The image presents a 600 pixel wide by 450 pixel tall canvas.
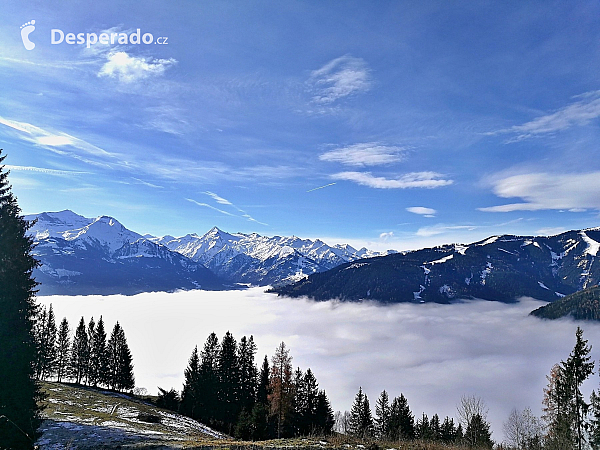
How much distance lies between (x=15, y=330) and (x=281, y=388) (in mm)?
38952

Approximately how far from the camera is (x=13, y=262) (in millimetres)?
22328

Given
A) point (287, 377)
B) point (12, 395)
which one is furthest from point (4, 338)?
point (287, 377)

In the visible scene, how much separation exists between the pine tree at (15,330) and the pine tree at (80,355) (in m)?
73.6

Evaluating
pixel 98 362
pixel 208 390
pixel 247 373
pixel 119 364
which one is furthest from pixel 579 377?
pixel 98 362

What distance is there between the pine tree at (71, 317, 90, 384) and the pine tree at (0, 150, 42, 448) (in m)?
73.6

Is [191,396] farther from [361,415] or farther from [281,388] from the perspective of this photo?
[361,415]

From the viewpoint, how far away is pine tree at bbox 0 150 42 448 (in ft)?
67.1

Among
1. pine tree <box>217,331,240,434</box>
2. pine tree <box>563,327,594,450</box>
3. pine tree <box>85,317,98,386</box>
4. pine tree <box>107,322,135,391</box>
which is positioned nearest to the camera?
pine tree <box>563,327,594,450</box>

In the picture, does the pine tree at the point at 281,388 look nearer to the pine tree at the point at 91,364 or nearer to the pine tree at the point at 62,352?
the pine tree at the point at 91,364

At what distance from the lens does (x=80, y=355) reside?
8606 centimetres

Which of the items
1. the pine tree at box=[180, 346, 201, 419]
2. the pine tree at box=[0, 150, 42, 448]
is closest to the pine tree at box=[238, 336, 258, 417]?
the pine tree at box=[180, 346, 201, 419]

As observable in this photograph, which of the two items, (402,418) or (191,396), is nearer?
(191,396)

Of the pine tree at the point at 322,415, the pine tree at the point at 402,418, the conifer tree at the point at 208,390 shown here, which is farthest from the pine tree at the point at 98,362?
the pine tree at the point at 402,418

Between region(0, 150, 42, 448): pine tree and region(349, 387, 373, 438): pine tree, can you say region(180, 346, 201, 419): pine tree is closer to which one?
region(349, 387, 373, 438): pine tree
